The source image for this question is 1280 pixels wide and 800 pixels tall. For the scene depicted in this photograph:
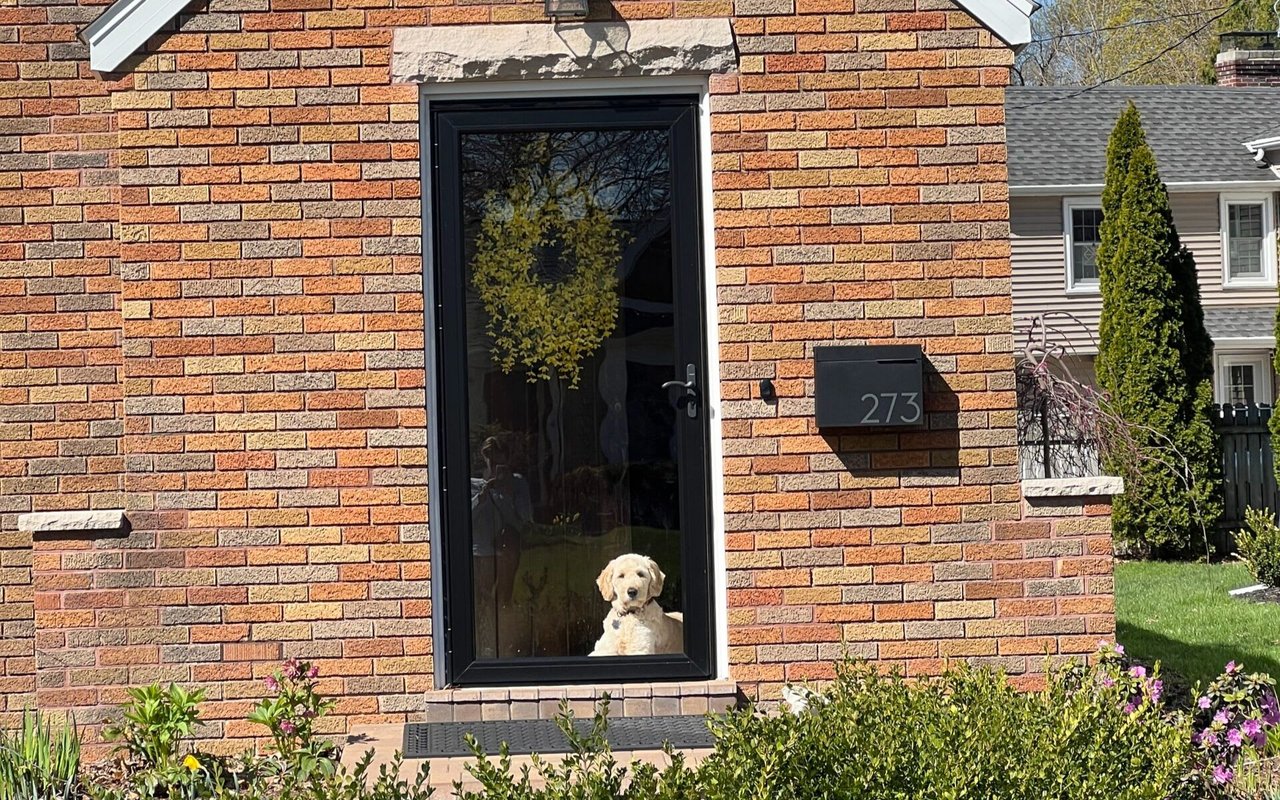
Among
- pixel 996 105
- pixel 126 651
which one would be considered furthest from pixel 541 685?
pixel 996 105

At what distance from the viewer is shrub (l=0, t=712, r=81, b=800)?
445 cm

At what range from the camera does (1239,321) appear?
20.3 metres

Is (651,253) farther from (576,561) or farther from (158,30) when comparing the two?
(158,30)

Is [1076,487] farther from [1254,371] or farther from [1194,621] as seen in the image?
[1254,371]

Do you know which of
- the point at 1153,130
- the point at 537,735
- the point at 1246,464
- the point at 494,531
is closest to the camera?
the point at 537,735

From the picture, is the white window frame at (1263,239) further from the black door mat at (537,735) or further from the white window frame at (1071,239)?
the black door mat at (537,735)

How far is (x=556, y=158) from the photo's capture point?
18.7ft

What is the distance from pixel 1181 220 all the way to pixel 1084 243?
1.57 meters

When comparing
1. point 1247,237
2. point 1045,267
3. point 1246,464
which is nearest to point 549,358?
point 1246,464

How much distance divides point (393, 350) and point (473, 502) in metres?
0.71

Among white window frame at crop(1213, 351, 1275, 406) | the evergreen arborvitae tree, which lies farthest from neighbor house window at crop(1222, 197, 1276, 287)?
the evergreen arborvitae tree

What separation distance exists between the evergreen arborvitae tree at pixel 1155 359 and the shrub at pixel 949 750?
1102 centimetres

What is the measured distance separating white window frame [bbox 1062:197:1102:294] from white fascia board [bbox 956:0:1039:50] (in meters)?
15.1

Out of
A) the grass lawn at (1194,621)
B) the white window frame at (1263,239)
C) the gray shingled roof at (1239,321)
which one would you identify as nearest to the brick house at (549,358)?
the grass lawn at (1194,621)
